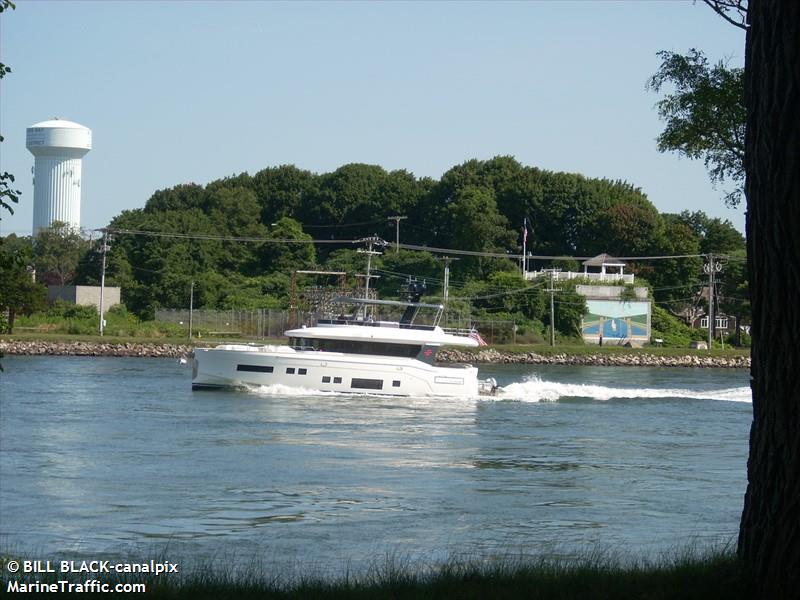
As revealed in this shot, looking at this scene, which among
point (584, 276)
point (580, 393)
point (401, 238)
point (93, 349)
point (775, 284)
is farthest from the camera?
point (401, 238)

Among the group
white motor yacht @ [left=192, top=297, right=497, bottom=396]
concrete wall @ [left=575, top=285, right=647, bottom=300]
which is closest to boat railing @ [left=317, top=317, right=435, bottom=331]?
white motor yacht @ [left=192, top=297, right=497, bottom=396]

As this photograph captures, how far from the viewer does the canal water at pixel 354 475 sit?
14.7 m

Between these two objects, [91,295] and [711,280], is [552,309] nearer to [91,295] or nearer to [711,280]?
[711,280]

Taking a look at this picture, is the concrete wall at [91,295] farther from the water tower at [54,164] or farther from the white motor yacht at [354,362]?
the water tower at [54,164]

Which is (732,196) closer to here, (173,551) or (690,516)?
(690,516)

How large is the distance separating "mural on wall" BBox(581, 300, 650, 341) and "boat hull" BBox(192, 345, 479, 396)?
138 feet

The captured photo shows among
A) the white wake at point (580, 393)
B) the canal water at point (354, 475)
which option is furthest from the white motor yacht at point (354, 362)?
the white wake at point (580, 393)

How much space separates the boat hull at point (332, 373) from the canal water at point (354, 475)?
0.59 m

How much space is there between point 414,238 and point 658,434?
66.2m

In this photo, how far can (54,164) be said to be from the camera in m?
154

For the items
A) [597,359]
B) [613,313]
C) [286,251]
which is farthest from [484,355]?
[286,251]

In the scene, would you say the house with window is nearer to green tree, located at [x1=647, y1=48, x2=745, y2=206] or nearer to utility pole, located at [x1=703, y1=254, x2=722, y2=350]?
utility pole, located at [x1=703, y1=254, x2=722, y2=350]

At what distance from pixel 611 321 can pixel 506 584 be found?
73621mm

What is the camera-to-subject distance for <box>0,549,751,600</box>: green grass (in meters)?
7.26
